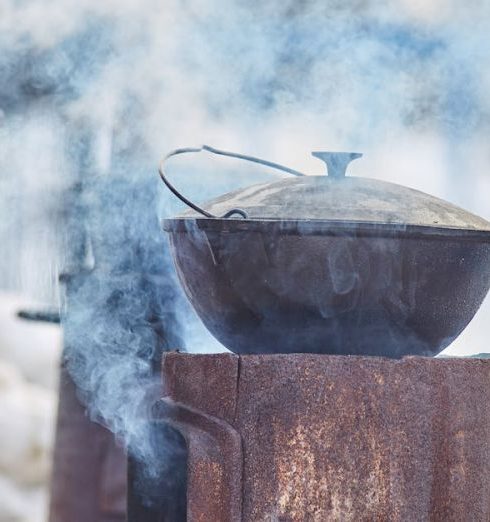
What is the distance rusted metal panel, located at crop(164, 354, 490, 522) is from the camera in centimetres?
327

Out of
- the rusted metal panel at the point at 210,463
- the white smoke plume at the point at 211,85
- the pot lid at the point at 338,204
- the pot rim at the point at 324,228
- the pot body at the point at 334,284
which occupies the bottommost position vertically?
the rusted metal panel at the point at 210,463

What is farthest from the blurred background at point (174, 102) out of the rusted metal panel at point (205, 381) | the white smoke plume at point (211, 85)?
the rusted metal panel at point (205, 381)

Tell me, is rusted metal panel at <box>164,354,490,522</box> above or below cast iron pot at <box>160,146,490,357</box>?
below

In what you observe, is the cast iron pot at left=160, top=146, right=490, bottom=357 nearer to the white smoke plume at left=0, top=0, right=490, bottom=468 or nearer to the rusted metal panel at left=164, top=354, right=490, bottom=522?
the rusted metal panel at left=164, top=354, right=490, bottom=522

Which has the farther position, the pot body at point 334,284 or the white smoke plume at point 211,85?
the white smoke plume at point 211,85

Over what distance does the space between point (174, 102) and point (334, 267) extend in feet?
9.98

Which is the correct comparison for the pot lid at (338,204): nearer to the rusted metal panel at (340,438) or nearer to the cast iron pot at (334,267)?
the cast iron pot at (334,267)

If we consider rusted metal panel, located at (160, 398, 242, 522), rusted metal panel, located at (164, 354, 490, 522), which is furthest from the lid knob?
rusted metal panel, located at (160, 398, 242, 522)

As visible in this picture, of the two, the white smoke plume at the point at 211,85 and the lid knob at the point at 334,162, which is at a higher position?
the white smoke plume at the point at 211,85

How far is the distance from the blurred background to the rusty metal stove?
191 centimetres

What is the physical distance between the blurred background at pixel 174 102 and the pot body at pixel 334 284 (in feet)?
5.82

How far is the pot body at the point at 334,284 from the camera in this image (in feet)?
10.8

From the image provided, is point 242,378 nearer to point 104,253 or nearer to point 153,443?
point 153,443

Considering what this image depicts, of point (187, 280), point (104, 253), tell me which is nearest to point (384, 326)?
point (187, 280)
